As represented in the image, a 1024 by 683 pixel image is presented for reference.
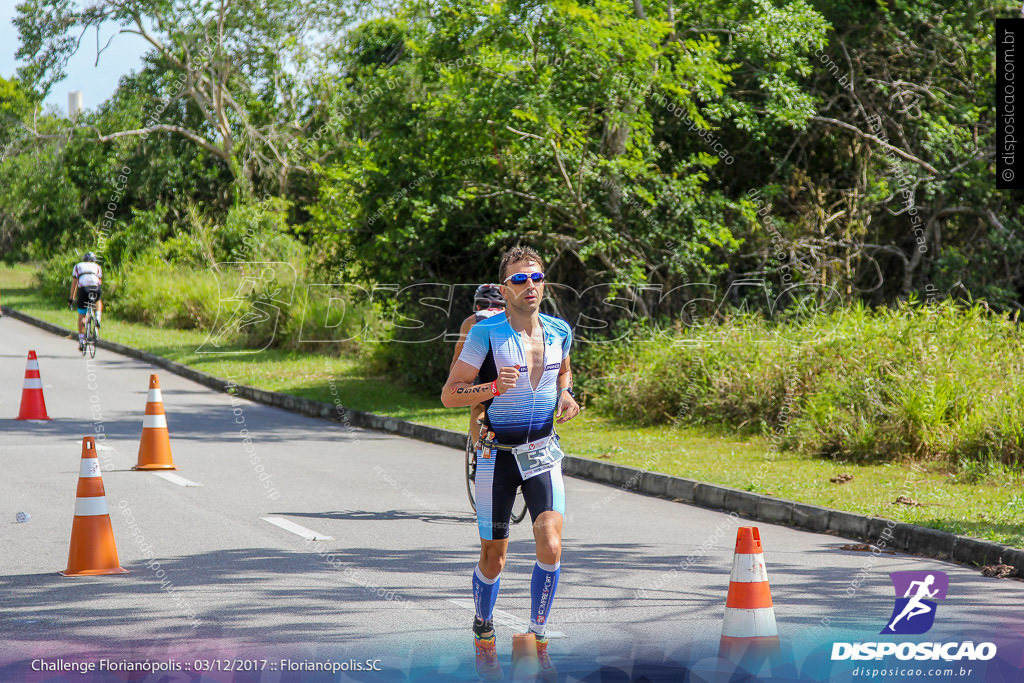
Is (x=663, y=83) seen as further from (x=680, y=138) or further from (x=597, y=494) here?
(x=597, y=494)

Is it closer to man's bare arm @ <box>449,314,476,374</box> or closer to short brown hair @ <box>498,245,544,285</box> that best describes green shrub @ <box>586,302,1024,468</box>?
man's bare arm @ <box>449,314,476,374</box>

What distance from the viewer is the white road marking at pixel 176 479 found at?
408 inches

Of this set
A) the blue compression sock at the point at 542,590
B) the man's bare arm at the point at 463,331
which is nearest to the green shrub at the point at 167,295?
the man's bare arm at the point at 463,331

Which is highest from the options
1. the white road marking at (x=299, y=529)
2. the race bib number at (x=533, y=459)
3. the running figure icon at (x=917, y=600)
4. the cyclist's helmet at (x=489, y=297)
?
the cyclist's helmet at (x=489, y=297)

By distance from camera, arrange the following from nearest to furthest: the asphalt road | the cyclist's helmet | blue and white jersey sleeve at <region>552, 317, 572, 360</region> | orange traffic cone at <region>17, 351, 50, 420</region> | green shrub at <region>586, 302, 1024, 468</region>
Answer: blue and white jersey sleeve at <region>552, 317, 572, 360</region> < the asphalt road < the cyclist's helmet < green shrub at <region>586, 302, 1024, 468</region> < orange traffic cone at <region>17, 351, 50, 420</region>

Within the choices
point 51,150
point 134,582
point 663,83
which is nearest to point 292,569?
point 134,582

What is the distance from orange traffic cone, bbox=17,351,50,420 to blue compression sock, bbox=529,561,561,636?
11338 millimetres

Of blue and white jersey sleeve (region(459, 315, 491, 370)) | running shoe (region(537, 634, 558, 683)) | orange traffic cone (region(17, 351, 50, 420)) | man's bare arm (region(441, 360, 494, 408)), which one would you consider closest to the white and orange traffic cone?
running shoe (region(537, 634, 558, 683))

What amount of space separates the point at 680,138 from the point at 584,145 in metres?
3.33

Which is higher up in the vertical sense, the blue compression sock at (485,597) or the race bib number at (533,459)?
the race bib number at (533,459)

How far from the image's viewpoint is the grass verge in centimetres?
891

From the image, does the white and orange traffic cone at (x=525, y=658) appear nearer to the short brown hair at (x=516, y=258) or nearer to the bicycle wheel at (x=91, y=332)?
the short brown hair at (x=516, y=258)

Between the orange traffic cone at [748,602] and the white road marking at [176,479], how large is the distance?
6647mm

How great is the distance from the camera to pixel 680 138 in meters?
18.7
